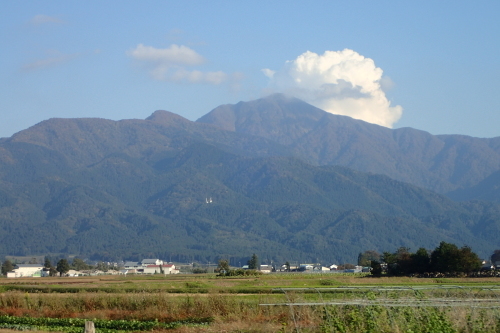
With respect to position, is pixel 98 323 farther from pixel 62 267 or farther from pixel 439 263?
pixel 62 267

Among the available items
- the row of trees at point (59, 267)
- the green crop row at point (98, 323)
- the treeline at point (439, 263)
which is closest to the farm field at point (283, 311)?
the green crop row at point (98, 323)

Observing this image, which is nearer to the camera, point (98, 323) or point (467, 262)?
point (98, 323)

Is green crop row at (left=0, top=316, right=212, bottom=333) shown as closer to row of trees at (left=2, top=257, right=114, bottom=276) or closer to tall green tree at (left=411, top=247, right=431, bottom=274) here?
tall green tree at (left=411, top=247, right=431, bottom=274)

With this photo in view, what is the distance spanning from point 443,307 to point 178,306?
1569 centimetres

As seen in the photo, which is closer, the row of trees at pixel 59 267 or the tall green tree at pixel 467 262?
the tall green tree at pixel 467 262

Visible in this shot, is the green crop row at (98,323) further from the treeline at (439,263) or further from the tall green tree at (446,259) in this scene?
the treeline at (439,263)

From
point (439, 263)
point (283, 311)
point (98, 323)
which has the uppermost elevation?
point (439, 263)

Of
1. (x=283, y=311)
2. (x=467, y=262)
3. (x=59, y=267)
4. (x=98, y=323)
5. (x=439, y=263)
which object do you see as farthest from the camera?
(x=59, y=267)

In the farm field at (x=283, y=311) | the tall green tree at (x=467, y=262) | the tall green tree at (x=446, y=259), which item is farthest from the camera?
the tall green tree at (x=446, y=259)

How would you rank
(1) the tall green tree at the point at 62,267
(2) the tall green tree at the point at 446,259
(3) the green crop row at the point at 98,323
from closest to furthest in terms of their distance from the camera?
1. (3) the green crop row at the point at 98,323
2. (2) the tall green tree at the point at 446,259
3. (1) the tall green tree at the point at 62,267

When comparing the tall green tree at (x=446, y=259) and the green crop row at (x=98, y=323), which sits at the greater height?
the tall green tree at (x=446, y=259)

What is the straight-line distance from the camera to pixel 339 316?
28.8 meters

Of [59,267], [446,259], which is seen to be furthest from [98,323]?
[59,267]

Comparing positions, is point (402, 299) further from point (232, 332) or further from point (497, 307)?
point (232, 332)
